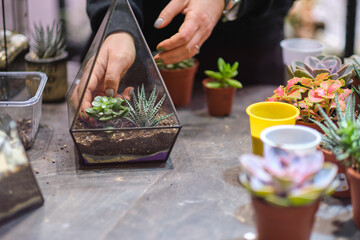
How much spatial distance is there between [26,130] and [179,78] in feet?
1.71

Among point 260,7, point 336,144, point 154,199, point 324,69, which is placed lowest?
point 154,199

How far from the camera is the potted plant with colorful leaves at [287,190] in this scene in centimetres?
74

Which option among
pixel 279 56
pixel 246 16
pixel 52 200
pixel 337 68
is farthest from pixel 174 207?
pixel 279 56

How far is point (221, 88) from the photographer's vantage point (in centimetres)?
141

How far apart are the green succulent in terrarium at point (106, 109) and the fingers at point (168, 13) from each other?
292 mm

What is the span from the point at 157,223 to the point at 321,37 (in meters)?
1.97

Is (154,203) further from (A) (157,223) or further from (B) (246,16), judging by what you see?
(B) (246,16)

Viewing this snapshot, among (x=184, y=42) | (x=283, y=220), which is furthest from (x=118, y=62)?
(x=283, y=220)

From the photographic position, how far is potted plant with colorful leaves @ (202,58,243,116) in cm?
141

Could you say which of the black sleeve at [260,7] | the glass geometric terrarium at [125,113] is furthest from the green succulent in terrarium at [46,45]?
the black sleeve at [260,7]

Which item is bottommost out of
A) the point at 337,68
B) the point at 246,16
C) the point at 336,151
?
the point at 336,151

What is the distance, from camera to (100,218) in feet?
3.04

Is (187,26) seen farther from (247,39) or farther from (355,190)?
(355,190)

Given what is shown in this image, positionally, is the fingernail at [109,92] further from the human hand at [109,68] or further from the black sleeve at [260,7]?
the black sleeve at [260,7]
